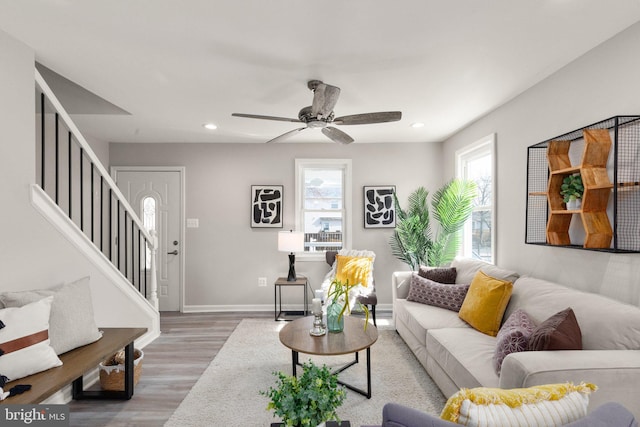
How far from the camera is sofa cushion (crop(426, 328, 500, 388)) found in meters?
1.78

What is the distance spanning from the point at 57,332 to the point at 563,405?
2.62 m

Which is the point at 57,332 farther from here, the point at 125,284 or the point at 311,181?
the point at 311,181

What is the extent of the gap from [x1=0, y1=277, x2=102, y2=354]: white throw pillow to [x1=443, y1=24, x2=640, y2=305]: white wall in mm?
3418

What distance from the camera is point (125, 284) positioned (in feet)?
9.80

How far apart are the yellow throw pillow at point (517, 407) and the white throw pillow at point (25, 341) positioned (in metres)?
Answer: 2.10

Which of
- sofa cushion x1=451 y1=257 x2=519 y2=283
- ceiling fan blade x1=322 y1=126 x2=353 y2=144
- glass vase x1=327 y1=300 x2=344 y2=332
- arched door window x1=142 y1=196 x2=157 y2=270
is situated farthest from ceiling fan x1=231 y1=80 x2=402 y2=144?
arched door window x1=142 y1=196 x2=157 y2=270

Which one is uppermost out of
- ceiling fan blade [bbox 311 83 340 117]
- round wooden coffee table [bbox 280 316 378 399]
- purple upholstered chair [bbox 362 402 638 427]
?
ceiling fan blade [bbox 311 83 340 117]

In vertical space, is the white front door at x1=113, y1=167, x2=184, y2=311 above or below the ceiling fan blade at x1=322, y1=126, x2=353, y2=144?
below

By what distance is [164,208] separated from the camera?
4.58m

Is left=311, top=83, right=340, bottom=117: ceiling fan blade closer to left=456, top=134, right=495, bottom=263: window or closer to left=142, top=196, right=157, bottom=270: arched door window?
left=456, top=134, right=495, bottom=263: window

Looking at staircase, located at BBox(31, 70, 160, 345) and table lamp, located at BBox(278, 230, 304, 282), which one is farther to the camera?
table lamp, located at BBox(278, 230, 304, 282)

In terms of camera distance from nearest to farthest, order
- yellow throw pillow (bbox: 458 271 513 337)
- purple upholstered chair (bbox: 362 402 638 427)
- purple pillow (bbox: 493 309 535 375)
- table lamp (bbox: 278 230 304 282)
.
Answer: purple upholstered chair (bbox: 362 402 638 427)
purple pillow (bbox: 493 309 535 375)
yellow throw pillow (bbox: 458 271 513 337)
table lamp (bbox: 278 230 304 282)

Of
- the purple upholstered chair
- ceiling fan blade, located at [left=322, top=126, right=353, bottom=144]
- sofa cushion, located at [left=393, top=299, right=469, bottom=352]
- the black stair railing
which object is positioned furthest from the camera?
the black stair railing

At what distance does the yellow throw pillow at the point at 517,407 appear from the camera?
32.4 inches
